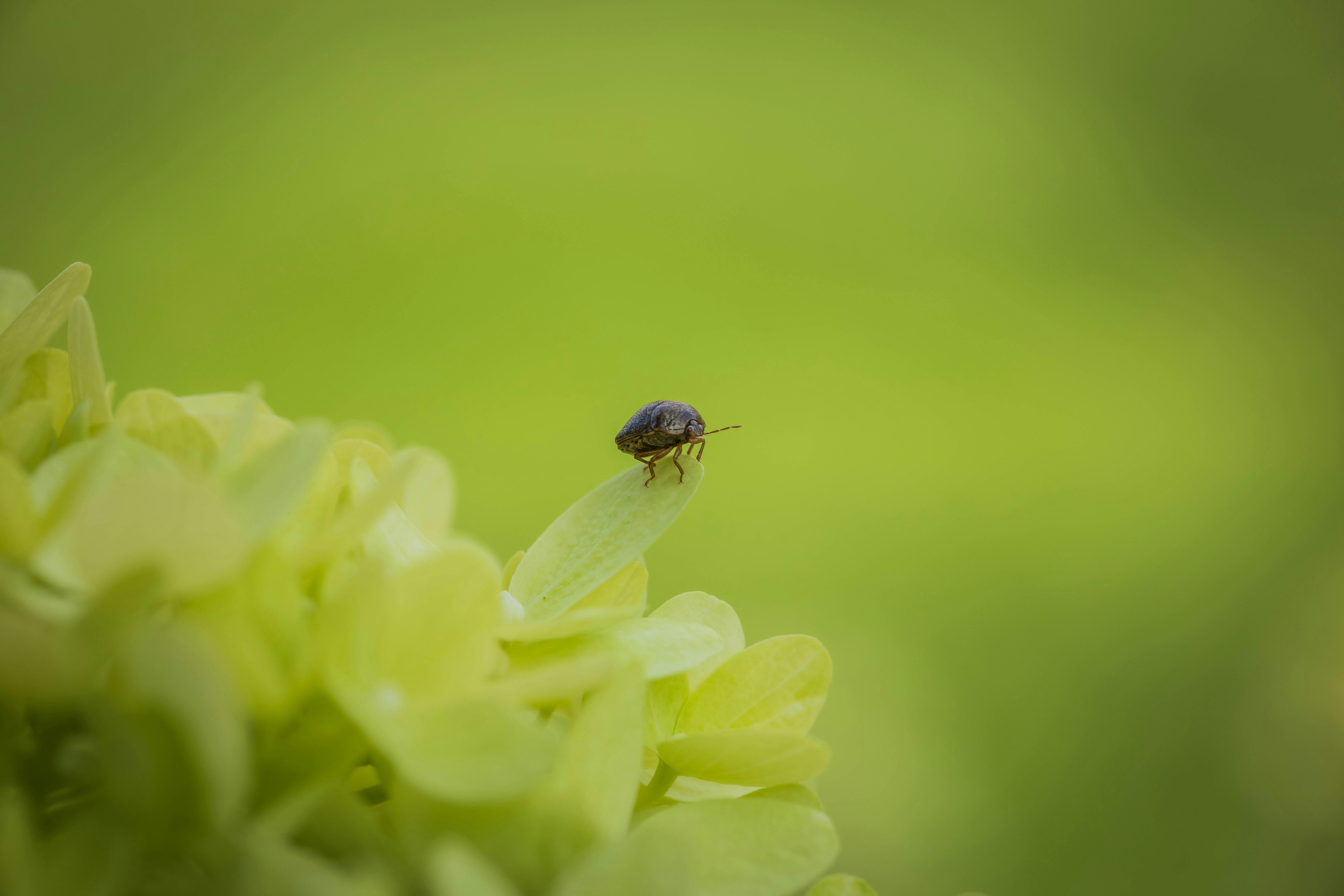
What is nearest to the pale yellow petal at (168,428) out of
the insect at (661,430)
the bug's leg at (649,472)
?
the bug's leg at (649,472)

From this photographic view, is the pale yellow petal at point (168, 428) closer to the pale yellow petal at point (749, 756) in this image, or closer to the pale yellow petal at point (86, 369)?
the pale yellow petal at point (86, 369)

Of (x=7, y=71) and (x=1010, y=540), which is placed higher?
(x=7, y=71)

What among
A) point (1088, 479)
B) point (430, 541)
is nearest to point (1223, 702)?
point (1088, 479)

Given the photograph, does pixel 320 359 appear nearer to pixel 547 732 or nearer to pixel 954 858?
pixel 954 858

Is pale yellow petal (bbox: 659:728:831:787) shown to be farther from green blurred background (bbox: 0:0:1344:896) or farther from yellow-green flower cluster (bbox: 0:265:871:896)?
green blurred background (bbox: 0:0:1344:896)

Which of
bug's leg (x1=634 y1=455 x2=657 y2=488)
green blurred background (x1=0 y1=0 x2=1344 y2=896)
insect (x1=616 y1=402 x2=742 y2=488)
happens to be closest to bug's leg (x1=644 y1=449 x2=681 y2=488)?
bug's leg (x1=634 y1=455 x2=657 y2=488)
